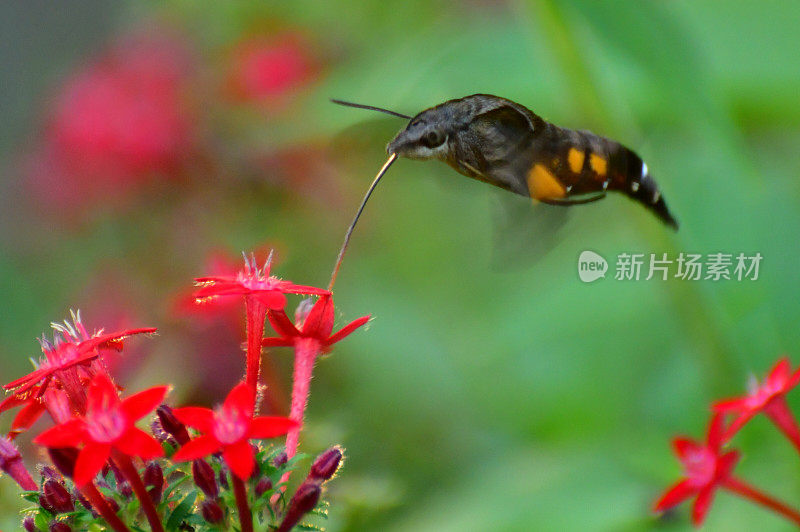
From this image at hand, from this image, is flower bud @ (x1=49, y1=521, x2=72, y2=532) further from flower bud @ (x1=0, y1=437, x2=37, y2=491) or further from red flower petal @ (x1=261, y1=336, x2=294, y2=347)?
red flower petal @ (x1=261, y1=336, x2=294, y2=347)

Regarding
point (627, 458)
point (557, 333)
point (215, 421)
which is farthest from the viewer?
point (557, 333)

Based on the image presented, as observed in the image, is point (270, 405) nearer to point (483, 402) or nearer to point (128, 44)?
point (483, 402)

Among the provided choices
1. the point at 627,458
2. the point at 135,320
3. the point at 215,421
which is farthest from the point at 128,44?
the point at 215,421

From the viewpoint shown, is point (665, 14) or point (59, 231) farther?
point (59, 231)

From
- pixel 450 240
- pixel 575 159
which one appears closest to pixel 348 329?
pixel 575 159

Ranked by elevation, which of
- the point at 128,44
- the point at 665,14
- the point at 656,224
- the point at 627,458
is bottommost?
the point at 627,458

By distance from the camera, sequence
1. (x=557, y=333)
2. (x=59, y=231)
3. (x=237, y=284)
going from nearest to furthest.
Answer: (x=237, y=284), (x=557, y=333), (x=59, y=231)

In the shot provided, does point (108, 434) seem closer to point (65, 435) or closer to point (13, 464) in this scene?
point (65, 435)

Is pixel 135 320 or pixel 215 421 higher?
pixel 135 320
